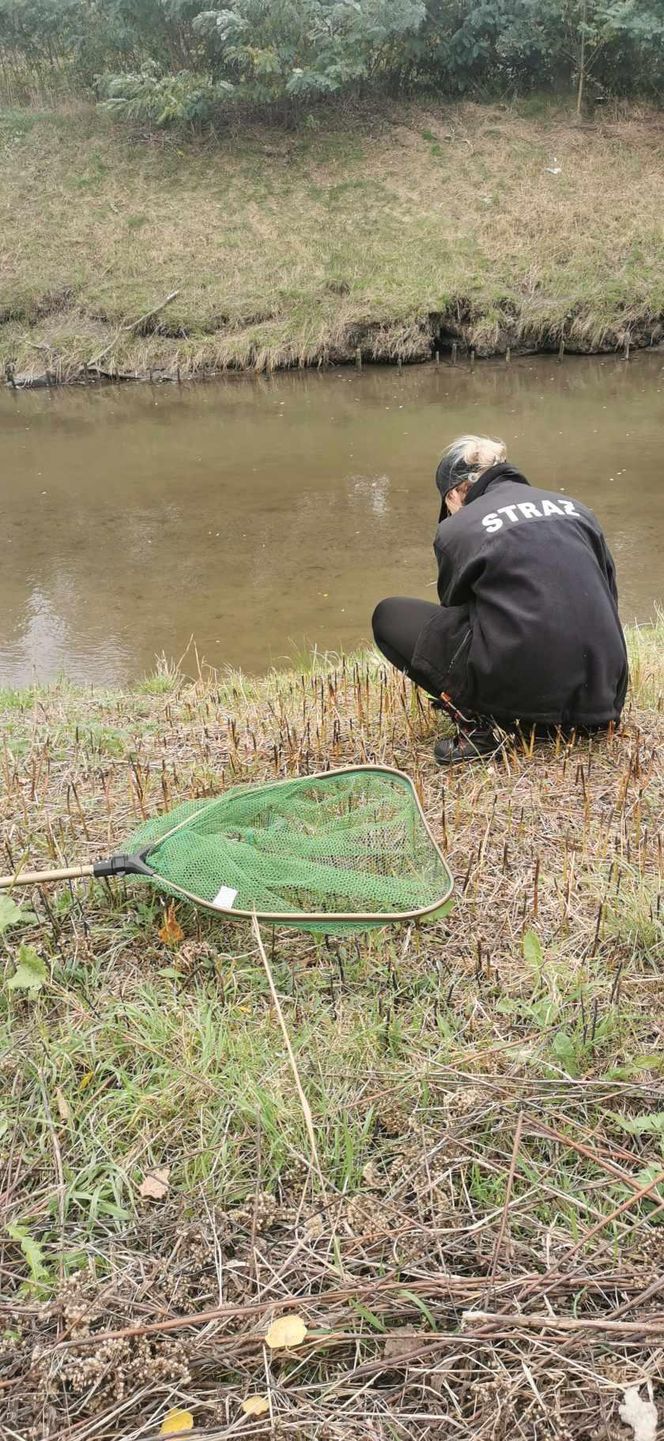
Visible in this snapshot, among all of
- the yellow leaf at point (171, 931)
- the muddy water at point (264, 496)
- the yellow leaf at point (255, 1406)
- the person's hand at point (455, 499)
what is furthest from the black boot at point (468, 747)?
the muddy water at point (264, 496)

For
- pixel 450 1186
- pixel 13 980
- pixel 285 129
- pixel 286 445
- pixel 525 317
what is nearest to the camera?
pixel 450 1186

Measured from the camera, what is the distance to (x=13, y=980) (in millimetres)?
2170

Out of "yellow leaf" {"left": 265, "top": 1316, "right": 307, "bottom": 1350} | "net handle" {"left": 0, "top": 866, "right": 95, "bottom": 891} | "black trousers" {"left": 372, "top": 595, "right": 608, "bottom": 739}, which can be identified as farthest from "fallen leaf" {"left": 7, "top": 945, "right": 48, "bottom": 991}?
"black trousers" {"left": 372, "top": 595, "right": 608, "bottom": 739}

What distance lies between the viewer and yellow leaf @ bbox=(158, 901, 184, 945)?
2.40m

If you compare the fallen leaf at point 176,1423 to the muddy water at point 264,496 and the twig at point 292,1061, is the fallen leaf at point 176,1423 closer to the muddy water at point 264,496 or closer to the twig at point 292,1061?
the twig at point 292,1061

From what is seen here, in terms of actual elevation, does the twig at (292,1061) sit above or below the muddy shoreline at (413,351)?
above

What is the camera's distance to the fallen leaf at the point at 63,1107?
75.2 inches

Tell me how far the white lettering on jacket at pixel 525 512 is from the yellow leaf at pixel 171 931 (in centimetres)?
165

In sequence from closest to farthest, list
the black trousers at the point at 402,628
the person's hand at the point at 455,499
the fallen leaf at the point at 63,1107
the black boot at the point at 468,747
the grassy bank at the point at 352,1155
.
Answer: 1. the grassy bank at the point at 352,1155
2. the fallen leaf at the point at 63,1107
3. the black boot at the point at 468,747
4. the black trousers at the point at 402,628
5. the person's hand at the point at 455,499

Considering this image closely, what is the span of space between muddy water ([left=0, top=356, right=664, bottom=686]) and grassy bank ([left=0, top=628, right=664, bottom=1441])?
12.5ft

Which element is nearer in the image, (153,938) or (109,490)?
(153,938)

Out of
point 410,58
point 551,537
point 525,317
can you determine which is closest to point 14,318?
point 525,317

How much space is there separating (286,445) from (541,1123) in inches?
402

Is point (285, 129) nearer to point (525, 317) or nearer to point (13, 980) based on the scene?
point (525, 317)
